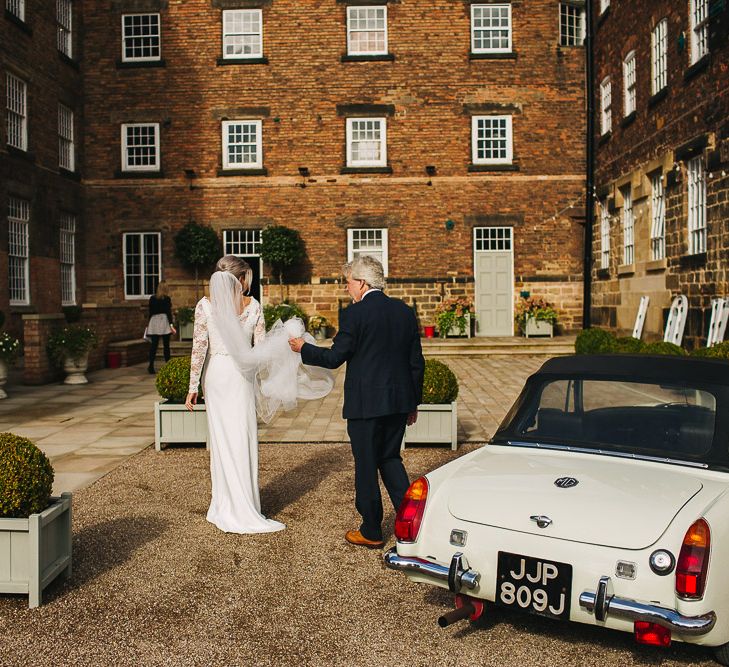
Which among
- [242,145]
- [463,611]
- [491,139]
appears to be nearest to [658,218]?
[491,139]

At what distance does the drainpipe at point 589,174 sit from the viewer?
22.3m

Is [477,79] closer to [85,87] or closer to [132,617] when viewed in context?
[85,87]

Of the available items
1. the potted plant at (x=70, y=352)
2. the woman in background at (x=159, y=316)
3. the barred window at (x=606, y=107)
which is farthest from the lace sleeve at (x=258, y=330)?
the barred window at (x=606, y=107)

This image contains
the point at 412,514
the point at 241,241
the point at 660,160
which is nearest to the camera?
the point at 412,514

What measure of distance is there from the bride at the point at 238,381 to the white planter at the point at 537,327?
16843 millimetres

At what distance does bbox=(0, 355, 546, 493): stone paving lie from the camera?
8688mm

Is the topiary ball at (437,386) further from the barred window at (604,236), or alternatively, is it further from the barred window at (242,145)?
the barred window at (242,145)

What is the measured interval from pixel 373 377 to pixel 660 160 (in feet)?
45.3

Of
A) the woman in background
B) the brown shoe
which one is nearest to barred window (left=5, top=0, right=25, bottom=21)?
the woman in background

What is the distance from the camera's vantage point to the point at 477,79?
23.2 meters

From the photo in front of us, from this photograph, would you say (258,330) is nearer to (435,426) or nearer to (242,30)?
(435,426)

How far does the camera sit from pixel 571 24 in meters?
23.4

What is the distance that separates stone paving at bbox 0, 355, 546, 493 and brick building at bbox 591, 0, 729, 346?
3995 millimetres

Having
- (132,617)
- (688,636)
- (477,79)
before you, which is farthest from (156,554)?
(477,79)
